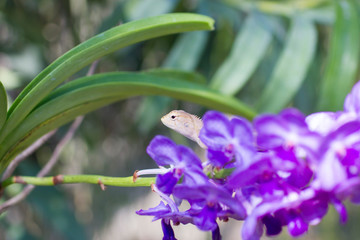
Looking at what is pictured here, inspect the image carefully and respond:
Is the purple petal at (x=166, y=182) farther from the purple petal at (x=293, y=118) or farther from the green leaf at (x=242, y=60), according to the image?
the green leaf at (x=242, y=60)

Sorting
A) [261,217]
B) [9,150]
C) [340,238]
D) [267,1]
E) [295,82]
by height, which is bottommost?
[340,238]

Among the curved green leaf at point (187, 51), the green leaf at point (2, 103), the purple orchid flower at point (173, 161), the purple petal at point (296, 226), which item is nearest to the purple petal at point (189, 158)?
the purple orchid flower at point (173, 161)

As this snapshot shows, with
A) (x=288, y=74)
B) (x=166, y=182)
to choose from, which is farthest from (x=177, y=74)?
(x=288, y=74)

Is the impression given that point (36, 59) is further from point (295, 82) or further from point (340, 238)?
point (340, 238)

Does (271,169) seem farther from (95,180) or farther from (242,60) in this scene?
(242,60)

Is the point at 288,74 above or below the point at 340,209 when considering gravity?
above

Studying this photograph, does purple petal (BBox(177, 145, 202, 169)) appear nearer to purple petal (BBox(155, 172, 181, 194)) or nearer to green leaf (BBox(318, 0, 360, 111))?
purple petal (BBox(155, 172, 181, 194))

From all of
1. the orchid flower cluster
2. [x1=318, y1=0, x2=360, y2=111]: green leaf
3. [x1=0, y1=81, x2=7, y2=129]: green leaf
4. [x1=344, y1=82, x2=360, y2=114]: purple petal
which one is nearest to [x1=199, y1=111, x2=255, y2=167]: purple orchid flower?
the orchid flower cluster

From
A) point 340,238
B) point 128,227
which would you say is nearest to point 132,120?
point 128,227
